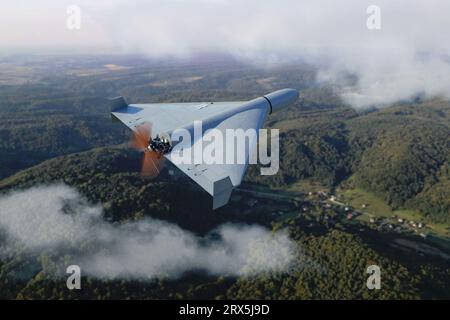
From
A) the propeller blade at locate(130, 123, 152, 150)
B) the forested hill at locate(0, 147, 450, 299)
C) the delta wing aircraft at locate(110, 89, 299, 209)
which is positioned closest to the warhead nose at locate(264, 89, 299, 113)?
the delta wing aircraft at locate(110, 89, 299, 209)

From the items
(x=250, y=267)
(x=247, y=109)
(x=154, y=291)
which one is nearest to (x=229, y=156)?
(x=247, y=109)

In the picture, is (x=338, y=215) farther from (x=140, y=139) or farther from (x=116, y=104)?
(x=140, y=139)

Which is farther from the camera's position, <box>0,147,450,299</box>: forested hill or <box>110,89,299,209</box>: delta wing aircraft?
<box>0,147,450,299</box>: forested hill

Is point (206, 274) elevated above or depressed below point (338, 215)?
above

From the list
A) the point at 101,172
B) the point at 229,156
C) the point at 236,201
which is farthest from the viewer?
the point at 236,201

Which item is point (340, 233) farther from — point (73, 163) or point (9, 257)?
point (73, 163)

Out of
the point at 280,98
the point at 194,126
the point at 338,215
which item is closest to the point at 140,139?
the point at 194,126

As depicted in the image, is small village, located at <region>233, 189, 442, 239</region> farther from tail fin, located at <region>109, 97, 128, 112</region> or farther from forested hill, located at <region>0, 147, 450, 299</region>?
tail fin, located at <region>109, 97, 128, 112</region>

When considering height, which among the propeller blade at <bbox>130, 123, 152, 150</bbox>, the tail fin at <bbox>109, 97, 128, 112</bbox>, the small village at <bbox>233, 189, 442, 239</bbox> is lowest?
the small village at <bbox>233, 189, 442, 239</bbox>
